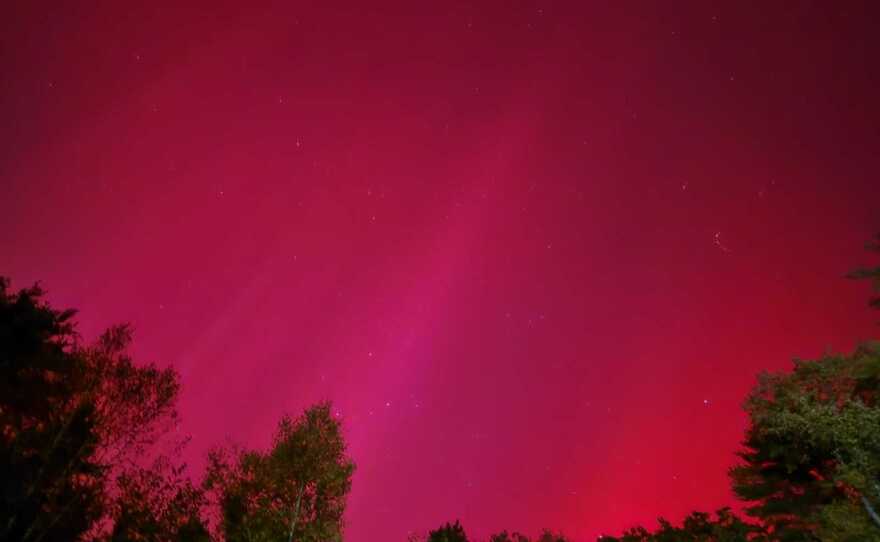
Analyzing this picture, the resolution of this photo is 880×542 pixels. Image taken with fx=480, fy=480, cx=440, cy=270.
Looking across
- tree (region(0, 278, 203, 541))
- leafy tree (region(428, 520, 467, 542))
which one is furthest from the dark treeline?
leafy tree (region(428, 520, 467, 542))

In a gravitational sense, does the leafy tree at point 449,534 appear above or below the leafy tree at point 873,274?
below

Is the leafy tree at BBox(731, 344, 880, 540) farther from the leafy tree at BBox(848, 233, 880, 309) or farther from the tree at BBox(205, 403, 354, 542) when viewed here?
the tree at BBox(205, 403, 354, 542)

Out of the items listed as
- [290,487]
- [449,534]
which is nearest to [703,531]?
[449,534]

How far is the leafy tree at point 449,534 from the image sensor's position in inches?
1453

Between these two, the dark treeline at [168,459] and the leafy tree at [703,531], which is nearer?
the dark treeline at [168,459]

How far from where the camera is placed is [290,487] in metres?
29.3

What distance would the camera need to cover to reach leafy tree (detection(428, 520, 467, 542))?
36.9 metres

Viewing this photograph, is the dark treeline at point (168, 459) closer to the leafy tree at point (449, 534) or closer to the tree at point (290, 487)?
the tree at point (290, 487)

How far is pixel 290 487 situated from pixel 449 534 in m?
14.6

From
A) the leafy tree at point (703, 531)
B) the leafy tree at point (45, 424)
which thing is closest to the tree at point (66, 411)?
the leafy tree at point (45, 424)

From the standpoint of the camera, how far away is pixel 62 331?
2238cm

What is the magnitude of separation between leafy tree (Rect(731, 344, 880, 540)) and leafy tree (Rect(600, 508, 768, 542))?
1.77 metres

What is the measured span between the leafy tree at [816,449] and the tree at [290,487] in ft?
76.6

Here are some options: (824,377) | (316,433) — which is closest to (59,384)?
(316,433)
